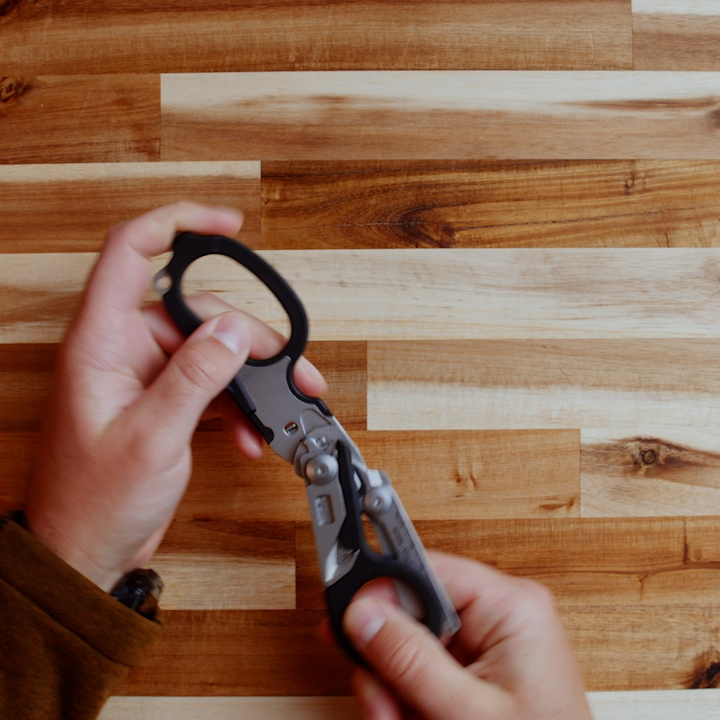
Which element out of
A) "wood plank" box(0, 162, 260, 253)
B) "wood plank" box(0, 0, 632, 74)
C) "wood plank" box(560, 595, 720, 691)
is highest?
"wood plank" box(0, 0, 632, 74)

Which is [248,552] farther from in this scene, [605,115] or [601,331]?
[605,115]

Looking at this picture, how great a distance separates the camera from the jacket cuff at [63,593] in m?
0.63

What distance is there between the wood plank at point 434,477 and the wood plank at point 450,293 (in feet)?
0.39

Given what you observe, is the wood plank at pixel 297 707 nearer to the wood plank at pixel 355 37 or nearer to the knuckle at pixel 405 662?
the knuckle at pixel 405 662

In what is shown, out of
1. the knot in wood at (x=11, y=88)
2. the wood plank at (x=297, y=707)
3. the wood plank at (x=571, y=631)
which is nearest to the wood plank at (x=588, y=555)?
the wood plank at (x=571, y=631)

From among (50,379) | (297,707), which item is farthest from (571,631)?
(50,379)

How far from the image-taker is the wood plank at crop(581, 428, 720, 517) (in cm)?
80

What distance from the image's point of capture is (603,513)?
2.61 feet

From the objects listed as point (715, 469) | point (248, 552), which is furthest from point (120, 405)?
point (715, 469)

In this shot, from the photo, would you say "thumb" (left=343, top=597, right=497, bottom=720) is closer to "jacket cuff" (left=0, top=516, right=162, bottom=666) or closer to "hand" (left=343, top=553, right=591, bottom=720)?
"hand" (left=343, top=553, right=591, bottom=720)

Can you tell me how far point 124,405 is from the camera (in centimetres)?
66

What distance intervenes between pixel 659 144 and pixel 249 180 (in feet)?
1.52

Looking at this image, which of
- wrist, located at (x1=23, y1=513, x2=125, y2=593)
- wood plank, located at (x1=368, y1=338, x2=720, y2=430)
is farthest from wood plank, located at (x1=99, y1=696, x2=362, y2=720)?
wood plank, located at (x1=368, y1=338, x2=720, y2=430)

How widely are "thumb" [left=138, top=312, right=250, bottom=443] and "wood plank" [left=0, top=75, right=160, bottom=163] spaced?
11.7 inches
